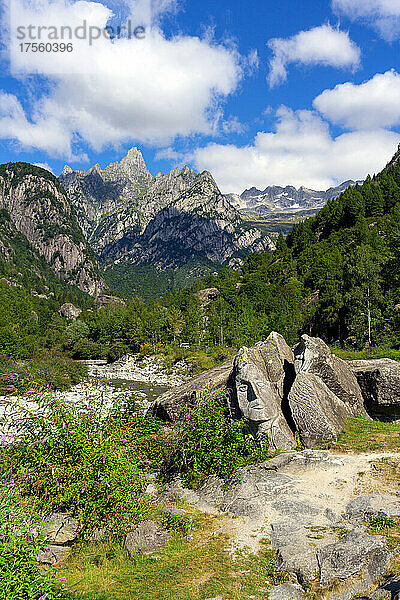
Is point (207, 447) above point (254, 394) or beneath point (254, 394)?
beneath

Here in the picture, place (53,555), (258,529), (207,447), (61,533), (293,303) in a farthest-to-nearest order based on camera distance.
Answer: (293,303), (207,447), (258,529), (61,533), (53,555)

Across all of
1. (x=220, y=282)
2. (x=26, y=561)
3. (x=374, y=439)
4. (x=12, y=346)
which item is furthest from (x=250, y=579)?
(x=220, y=282)

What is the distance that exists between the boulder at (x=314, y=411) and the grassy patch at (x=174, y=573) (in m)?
6.84

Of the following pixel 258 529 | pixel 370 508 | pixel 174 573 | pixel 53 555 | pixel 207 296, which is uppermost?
pixel 207 296

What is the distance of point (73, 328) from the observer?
107125 millimetres

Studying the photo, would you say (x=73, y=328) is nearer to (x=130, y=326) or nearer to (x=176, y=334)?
(x=130, y=326)

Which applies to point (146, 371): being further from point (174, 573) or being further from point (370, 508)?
point (174, 573)

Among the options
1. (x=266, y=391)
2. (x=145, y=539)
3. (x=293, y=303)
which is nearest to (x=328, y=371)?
(x=266, y=391)

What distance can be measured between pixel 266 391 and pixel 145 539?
329 inches

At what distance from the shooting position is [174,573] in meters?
9.50

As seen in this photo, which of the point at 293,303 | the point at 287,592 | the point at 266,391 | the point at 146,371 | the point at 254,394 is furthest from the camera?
the point at 293,303

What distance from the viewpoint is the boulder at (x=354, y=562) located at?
8133 millimetres

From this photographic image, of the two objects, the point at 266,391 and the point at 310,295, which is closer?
the point at 266,391

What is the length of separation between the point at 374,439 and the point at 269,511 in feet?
22.3
